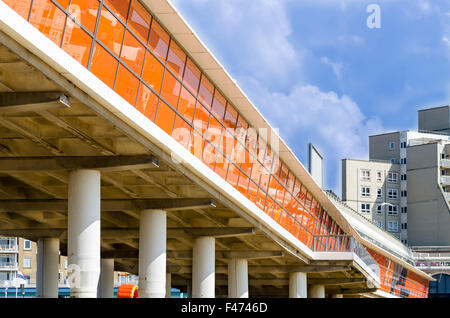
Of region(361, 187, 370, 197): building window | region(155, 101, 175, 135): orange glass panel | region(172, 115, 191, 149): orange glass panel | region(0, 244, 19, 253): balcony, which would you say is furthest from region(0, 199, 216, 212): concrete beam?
region(361, 187, 370, 197): building window

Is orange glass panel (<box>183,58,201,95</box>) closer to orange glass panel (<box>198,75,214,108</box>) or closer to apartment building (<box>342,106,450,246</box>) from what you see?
orange glass panel (<box>198,75,214,108</box>)

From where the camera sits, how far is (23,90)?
19438 millimetres

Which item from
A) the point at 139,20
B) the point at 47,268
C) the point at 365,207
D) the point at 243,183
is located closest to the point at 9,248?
the point at 365,207

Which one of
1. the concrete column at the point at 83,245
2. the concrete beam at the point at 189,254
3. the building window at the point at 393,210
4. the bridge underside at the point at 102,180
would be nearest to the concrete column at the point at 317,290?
the bridge underside at the point at 102,180

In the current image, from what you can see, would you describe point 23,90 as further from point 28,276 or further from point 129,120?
point 28,276

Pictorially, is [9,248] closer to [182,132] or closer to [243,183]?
[243,183]

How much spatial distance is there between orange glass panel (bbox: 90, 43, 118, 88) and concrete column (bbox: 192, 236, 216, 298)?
1693 centimetres

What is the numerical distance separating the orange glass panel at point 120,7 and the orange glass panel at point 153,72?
74.1 inches

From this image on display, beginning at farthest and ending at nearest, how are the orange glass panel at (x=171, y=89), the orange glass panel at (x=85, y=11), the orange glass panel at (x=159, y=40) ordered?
the orange glass panel at (x=171, y=89) < the orange glass panel at (x=159, y=40) < the orange glass panel at (x=85, y=11)

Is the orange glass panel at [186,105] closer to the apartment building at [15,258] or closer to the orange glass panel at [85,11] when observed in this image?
the orange glass panel at [85,11]

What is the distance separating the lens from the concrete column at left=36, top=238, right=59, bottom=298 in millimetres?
37594

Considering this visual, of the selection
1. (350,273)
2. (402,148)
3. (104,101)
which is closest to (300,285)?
(350,273)

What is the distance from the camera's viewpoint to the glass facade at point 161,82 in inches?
748
